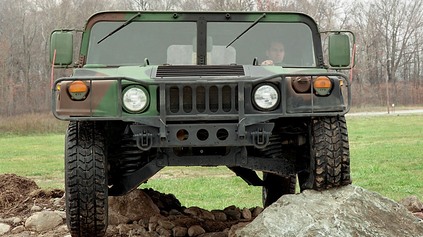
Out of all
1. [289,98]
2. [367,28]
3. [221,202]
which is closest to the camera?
[289,98]

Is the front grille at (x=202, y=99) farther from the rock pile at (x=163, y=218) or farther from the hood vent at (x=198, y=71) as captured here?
the rock pile at (x=163, y=218)

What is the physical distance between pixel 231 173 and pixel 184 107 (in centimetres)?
996

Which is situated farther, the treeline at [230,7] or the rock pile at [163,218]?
the treeline at [230,7]

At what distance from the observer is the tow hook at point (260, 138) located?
472 cm

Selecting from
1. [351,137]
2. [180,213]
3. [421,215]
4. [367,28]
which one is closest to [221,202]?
[180,213]

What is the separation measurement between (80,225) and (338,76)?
7.50 ft

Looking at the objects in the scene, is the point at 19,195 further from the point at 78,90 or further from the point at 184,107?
the point at 184,107

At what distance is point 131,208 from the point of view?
20.1 feet

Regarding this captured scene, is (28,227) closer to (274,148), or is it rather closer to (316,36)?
(274,148)

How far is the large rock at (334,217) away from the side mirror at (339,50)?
4.54ft

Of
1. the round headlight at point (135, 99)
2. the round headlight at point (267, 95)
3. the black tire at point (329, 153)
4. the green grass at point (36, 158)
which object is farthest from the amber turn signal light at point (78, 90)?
the green grass at point (36, 158)

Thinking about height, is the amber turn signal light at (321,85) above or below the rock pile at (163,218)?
above

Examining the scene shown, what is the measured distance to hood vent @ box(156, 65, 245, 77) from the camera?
16.2 feet

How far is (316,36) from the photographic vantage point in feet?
19.7
